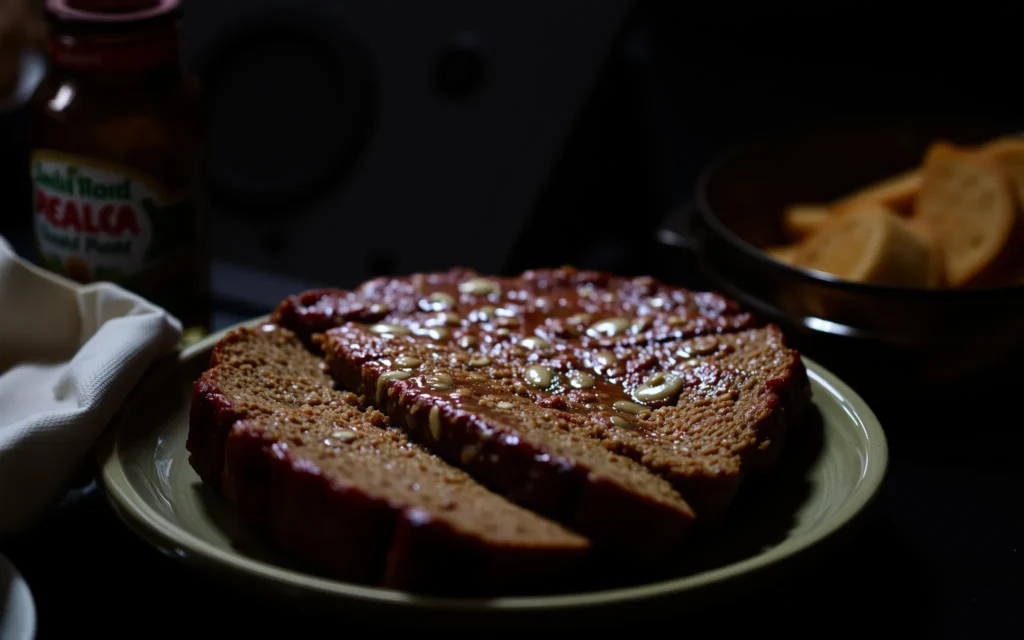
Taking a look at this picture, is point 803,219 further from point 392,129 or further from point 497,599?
point 497,599

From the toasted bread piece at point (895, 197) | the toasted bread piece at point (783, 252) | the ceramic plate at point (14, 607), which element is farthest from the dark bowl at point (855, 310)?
the ceramic plate at point (14, 607)

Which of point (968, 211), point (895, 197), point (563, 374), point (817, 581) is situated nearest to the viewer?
point (817, 581)

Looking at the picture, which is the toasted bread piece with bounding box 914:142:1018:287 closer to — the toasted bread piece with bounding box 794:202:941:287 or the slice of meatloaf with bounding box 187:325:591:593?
the toasted bread piece with bounding box 794:202:941:287

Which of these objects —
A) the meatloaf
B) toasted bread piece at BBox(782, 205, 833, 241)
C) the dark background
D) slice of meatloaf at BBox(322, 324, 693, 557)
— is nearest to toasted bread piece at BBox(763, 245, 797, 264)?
toasted bread piece at BBox(782, 205, 833, 241)

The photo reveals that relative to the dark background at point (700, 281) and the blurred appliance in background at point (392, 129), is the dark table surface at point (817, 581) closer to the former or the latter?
the dark background at point (700, 281)

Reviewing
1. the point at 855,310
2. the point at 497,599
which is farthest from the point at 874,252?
the point at 497,599

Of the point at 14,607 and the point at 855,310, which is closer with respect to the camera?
the point at 14,607
